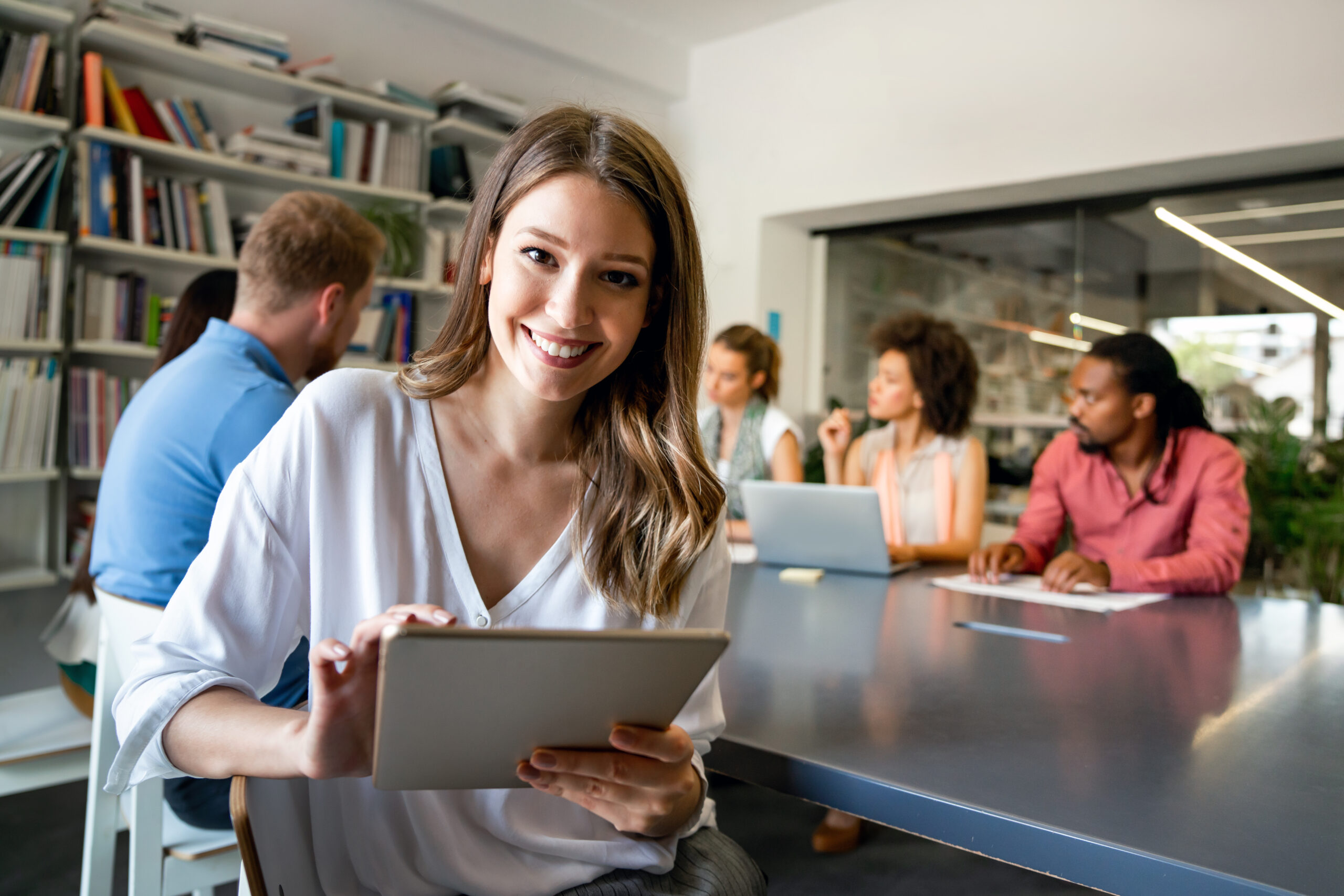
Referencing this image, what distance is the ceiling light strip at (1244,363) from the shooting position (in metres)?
3.87

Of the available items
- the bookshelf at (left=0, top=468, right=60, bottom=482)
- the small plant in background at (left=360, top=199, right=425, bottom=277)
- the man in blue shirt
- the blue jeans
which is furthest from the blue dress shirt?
the small plant in background at (left=360, top=199, right=425, bottom=277)

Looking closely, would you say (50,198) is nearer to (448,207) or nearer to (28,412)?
(28,412)

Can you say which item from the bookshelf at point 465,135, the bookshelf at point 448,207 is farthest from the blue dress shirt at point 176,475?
the bookshelf at point 465,135

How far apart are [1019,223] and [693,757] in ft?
13.7

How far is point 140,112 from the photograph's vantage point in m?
3.20

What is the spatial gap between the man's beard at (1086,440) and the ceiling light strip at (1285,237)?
6.71ft

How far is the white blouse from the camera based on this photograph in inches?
35.4

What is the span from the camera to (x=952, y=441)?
3088mm

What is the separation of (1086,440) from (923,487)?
64 centimetres

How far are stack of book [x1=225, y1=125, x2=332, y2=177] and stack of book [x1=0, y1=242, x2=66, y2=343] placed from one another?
2.38 ft

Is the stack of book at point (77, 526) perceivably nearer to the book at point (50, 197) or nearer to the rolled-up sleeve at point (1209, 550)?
the book at point (50, 197)

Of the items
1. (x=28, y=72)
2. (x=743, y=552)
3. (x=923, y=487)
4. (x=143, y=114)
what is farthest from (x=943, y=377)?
(x=28, y=72)

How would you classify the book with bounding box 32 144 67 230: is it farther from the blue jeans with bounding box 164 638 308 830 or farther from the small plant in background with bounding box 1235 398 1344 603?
the small plant in background with bounding box 1235 398 1344 603

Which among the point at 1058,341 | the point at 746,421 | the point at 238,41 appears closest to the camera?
the point at 238,41
